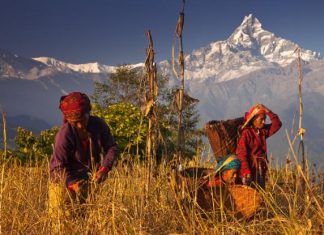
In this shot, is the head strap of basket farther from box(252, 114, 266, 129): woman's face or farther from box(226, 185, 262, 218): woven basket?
box(252, 114, 266, 129): woman's face

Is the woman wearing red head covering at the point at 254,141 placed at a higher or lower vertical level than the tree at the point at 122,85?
lower

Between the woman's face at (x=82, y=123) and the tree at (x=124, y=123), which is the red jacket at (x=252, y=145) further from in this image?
the tree at (x=124, y=123)

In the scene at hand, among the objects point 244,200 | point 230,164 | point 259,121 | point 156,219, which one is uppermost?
point 259,121

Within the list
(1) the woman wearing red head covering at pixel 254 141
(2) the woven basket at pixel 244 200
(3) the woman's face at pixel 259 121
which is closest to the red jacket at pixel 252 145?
(1) the woman wearing red head covering at pixel 254 141

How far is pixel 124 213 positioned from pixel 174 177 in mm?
752

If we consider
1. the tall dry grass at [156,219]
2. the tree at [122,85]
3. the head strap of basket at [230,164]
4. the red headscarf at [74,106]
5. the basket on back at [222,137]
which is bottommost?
the tall dry grass at [156,219]

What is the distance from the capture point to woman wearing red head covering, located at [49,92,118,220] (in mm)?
5215

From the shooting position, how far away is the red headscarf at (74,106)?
5199 mm

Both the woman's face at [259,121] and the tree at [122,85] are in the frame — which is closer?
the woman's face at [259,121]

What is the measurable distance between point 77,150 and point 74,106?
0.61 m

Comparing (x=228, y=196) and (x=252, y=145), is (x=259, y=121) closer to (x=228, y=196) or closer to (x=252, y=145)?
(x=252, y=145)

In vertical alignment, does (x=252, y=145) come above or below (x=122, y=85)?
below

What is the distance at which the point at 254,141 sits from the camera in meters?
7.18

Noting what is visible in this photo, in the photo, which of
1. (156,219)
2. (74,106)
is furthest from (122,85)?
(156,219)
